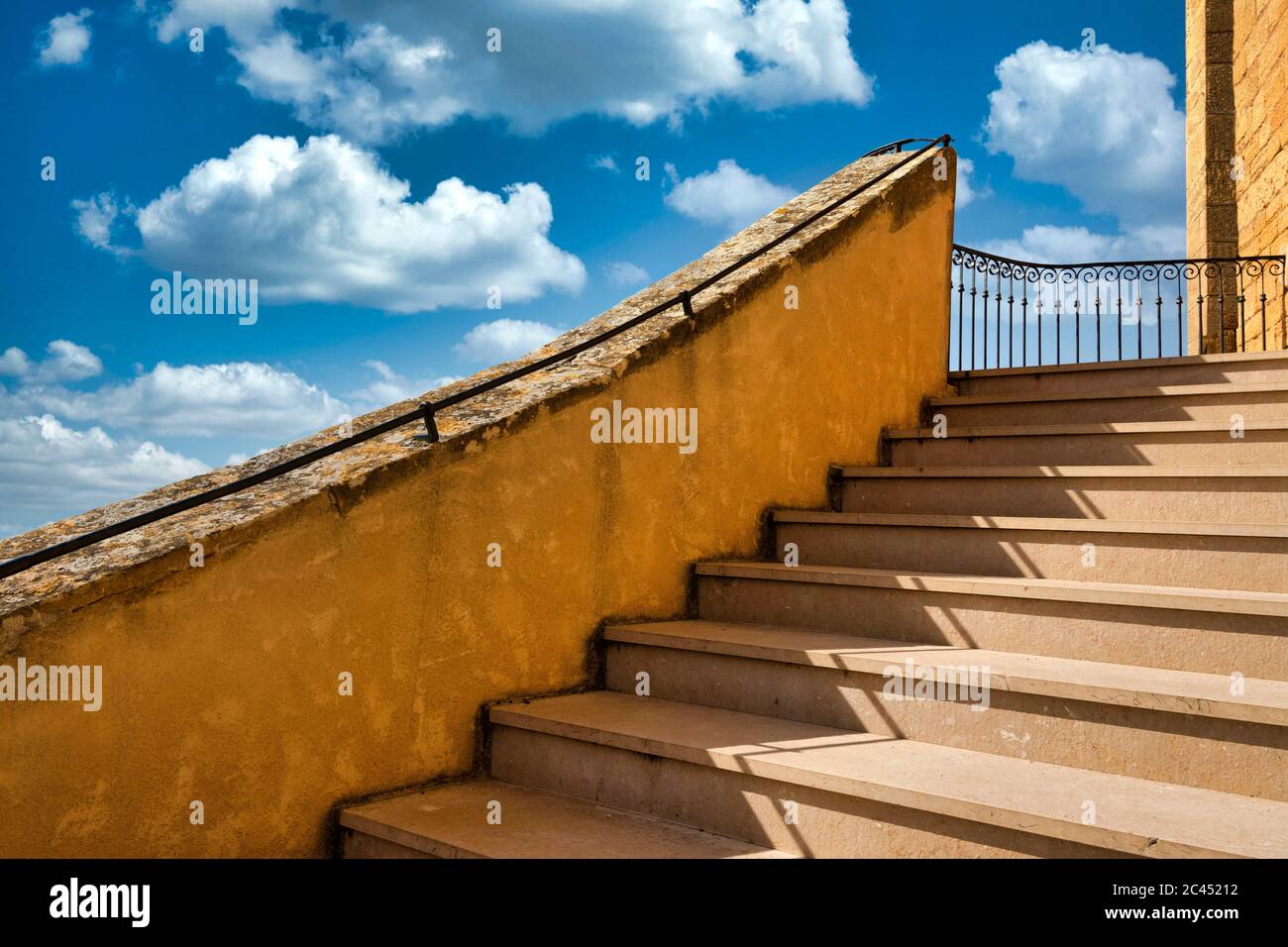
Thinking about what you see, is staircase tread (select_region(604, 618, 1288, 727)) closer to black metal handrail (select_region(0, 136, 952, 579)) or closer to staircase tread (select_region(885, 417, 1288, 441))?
black metal handrail (select_region(0, 136, 952, 579))

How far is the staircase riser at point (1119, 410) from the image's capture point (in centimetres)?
449

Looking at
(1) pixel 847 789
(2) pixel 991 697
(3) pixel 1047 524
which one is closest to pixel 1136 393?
(3) pixel 1047 524

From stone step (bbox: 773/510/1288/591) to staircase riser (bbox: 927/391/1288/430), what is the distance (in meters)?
1.57

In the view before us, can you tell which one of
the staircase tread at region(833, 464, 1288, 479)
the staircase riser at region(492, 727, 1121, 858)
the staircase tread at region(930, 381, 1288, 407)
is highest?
the staircase tread at region(930, 381, 1288, 407)

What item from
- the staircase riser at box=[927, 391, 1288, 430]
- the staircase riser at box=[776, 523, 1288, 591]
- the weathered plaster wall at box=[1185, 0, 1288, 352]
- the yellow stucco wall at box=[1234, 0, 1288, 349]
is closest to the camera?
the staircase riser at box=[776, 523, 1288, 591]

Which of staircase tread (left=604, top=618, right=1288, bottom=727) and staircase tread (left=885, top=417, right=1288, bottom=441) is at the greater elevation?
staircase tread (left=885, top=417, right=1288, bottom=441)

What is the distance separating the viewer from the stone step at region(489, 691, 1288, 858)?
1972 mm

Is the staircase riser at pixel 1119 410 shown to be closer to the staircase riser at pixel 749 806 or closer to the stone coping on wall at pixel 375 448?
the stone coping on wall at pixel 375 448

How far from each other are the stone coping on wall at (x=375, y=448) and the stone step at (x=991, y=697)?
94cm

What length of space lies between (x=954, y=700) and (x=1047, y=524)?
3.80 ft

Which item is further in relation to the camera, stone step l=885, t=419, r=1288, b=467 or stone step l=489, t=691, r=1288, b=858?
stone step l=885, t=419, r=1288, b=467

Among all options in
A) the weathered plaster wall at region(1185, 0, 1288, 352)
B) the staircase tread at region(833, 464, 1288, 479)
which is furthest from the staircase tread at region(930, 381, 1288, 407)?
the weathered plaster wall at region(1185, 0, 1288, 352)
